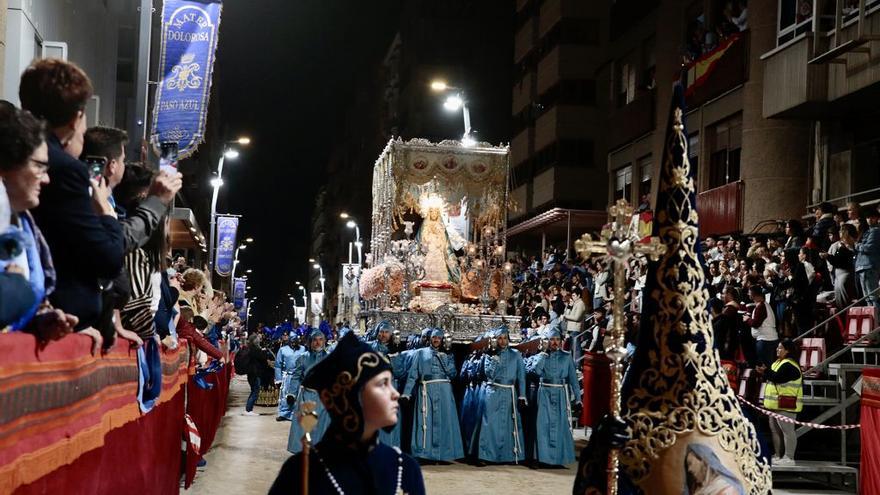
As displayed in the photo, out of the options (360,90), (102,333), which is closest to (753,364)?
(102,333)

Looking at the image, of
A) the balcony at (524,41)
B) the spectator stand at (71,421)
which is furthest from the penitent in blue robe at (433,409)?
the balcony at (524,41)

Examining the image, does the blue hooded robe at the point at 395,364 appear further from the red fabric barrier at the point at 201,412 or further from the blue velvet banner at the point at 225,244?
the blue velvet banner at the point at 225,244

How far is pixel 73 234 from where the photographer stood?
3996mm

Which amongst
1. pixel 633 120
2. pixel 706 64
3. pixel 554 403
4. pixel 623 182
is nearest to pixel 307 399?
pixel 554 403

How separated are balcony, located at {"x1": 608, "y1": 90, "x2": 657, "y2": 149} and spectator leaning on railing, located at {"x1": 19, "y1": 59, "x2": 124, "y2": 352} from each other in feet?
101

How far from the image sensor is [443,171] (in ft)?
64.5

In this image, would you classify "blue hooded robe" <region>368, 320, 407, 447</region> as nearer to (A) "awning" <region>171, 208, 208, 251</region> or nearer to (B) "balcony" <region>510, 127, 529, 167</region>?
(A) "awning" <region>171, 208, 208, 251</region>

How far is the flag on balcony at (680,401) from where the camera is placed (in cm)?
480

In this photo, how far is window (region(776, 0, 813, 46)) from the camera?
2272 centimetres

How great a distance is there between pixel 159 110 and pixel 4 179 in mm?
12115

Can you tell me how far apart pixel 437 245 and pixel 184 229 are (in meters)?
19.9

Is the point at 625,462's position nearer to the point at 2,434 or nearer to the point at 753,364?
the point at 2,434

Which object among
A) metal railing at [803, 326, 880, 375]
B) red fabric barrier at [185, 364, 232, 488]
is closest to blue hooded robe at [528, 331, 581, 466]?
metal railing at [803, 326, 880, 375]

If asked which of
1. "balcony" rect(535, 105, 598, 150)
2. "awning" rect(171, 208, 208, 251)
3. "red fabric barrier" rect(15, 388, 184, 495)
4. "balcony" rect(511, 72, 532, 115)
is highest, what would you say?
"balcony" rect(511, 72, 532, 115)
